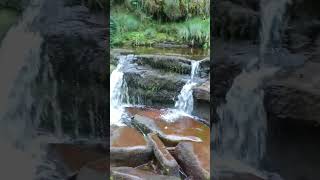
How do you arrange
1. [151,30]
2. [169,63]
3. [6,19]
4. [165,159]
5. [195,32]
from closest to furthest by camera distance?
[6,19] < [165,159] < [169,63] < [195,32] < [151,30]

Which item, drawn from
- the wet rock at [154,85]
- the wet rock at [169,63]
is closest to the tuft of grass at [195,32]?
the wet rock at [169,63]

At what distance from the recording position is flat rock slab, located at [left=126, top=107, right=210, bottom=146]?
12.9ft

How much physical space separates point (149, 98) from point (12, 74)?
3222 mm

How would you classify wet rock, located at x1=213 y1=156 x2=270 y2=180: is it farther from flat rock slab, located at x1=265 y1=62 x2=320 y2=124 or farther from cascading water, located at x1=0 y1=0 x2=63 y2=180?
cascading water, located at x1=0 y1=0 x2=63 y2=180

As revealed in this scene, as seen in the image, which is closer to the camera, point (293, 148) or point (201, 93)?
point (293, 148)

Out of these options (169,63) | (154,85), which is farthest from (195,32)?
(154,85)

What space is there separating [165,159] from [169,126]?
→ 70 centimetres

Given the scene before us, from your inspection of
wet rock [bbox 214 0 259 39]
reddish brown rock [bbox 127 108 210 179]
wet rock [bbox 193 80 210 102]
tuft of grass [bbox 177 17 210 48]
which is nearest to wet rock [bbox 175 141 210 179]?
reddish brown rock [bbox 127 108 210 179]

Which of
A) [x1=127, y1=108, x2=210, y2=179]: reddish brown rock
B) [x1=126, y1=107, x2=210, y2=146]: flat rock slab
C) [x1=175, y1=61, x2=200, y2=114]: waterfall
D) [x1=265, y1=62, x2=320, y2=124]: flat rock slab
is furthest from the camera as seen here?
[x1=175, y1=61, x2=200, y2=114]: waterfall

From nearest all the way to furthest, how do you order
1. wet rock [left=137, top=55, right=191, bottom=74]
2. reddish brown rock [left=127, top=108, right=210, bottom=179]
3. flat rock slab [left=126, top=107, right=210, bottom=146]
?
reddish brown rock [left=127, top=108, right=210, bottom=179] < flat rock slab [left=126, top=107, right=210, bottom=146] < wet rock [left=137, top=55, right=191, bottom=74]

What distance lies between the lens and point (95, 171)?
5.21 feet

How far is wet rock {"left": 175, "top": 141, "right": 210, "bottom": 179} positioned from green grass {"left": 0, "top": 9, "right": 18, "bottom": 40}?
2.21m

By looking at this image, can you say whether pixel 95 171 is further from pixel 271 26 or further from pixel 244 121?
pixel 271 26

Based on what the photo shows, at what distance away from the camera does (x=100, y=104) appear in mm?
1575
